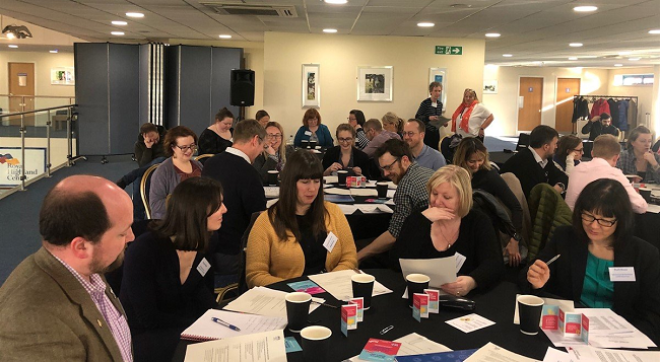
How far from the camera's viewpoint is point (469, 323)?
7.29ft

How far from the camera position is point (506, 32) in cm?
1027

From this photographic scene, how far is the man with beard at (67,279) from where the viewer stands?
4.47 ft

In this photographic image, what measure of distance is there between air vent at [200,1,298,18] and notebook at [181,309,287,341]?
6230 millimetres

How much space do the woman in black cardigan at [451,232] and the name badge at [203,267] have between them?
968 millimetres

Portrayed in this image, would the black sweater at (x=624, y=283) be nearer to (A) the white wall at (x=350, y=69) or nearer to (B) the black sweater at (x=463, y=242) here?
(B) the black sweater at (x=463, y=242)

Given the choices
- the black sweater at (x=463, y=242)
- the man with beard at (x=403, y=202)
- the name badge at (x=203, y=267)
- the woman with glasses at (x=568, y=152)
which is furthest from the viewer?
the woman with glasses at (x=568, y=152)

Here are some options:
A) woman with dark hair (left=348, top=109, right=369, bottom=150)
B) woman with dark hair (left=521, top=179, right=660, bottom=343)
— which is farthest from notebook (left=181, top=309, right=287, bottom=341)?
woman with dark hair (left=348, top=109, right=369, bottom=150)

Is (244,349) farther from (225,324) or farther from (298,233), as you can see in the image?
(298,233)

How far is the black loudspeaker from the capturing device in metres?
12.2

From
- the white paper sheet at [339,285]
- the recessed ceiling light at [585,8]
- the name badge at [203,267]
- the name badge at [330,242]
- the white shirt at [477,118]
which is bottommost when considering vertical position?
the white paper sheet at [339,285]

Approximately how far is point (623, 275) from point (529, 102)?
2324 centimetres

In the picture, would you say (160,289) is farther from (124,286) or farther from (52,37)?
(52,37)

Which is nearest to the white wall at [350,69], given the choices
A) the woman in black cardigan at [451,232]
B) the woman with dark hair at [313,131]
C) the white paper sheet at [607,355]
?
the woman with dark hair at [313,131]

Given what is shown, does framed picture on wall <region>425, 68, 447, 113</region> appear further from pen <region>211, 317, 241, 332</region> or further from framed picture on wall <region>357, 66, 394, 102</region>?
pen <region>211, 317, 241, 332</region>
